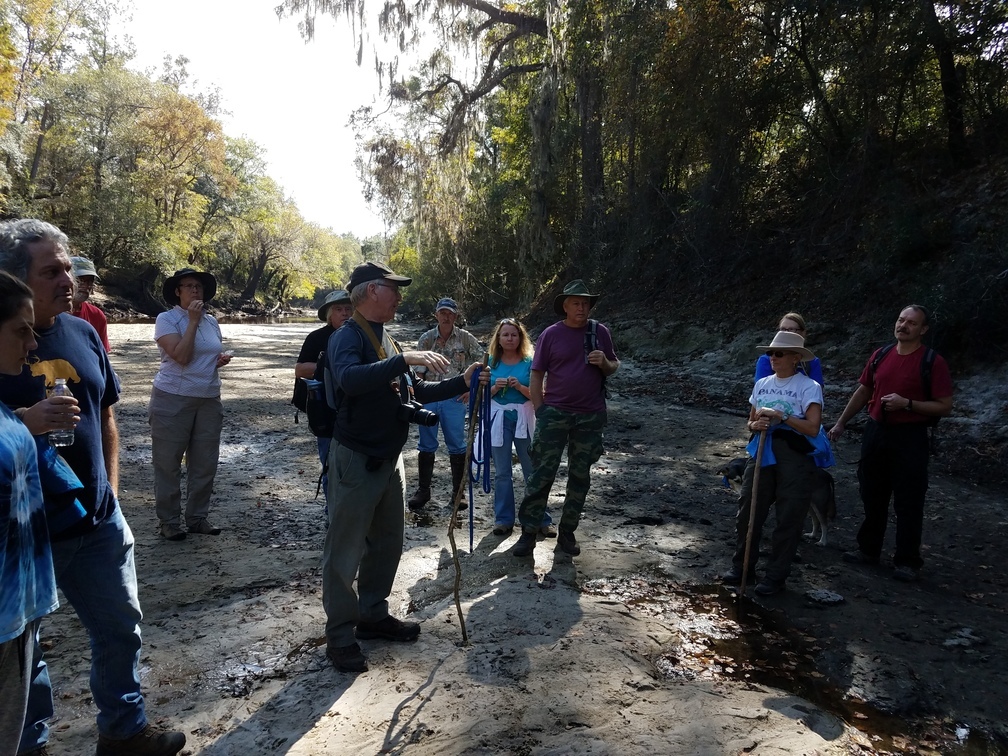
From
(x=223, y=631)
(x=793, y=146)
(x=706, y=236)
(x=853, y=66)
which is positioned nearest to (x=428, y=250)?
(x=706, y=236)

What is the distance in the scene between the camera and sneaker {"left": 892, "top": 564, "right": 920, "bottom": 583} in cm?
504

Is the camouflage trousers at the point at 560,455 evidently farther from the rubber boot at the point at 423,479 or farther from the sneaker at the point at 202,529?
the sneaker at the point at 202,529

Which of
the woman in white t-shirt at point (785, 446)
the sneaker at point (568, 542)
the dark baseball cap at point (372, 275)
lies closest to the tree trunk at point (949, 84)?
the woman in white t-shirt at point (785, 446)

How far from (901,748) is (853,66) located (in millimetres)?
14070

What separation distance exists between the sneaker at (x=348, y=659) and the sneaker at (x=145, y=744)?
2.65ft

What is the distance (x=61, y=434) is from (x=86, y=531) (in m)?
0.39

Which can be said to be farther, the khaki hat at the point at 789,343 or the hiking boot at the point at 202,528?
the hiking boot at the point at 202,528

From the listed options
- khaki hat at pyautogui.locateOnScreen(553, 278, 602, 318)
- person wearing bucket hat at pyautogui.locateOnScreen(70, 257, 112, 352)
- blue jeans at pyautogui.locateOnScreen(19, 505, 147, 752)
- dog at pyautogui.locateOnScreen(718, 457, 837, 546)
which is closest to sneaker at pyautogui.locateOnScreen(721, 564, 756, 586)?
dog at pyautogui.locateOnScreen(718, 457, 837, 546)

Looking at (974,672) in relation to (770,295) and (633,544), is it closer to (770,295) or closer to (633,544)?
(633,544)

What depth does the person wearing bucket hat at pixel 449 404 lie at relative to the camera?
6391 millimetres

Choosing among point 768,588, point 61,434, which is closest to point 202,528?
point 61,434

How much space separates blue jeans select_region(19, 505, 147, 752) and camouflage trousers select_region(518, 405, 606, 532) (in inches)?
118

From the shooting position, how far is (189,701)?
10.6 ft

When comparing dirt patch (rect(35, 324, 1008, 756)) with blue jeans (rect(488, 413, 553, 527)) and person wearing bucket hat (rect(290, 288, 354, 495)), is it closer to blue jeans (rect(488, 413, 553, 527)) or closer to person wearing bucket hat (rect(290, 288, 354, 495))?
blue jeans (rect(488, 413, 553, 527))
